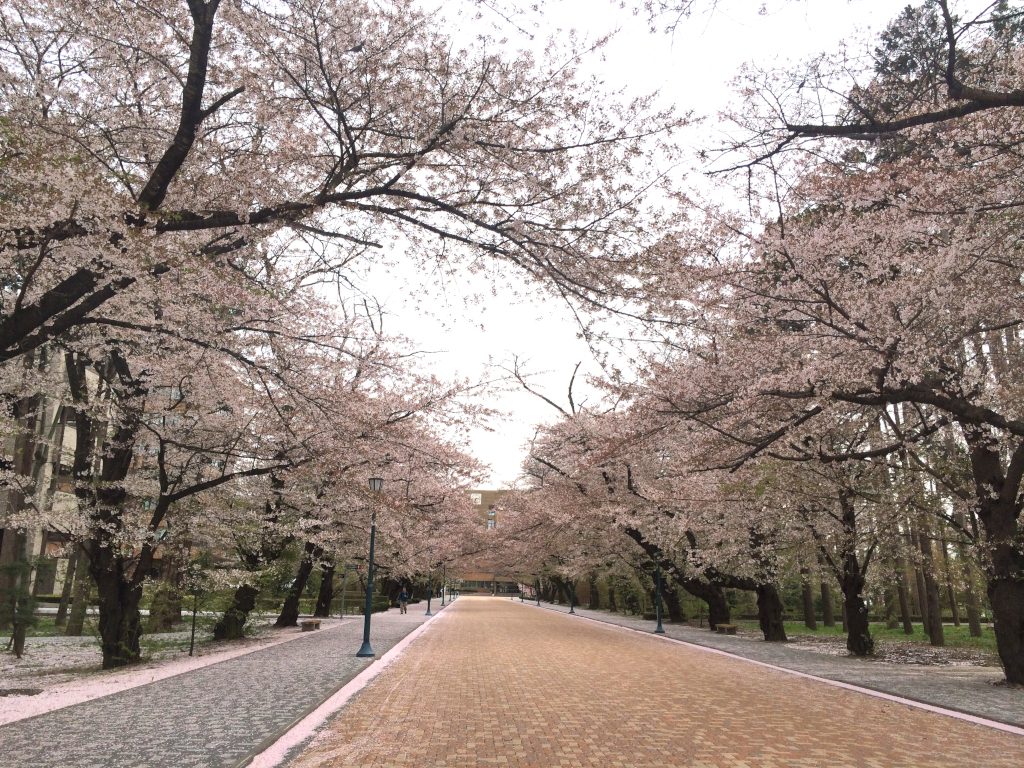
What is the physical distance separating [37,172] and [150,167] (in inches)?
98.0

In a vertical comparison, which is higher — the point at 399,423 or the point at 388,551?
the point at 399,423

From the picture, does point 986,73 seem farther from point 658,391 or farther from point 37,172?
point 37,172

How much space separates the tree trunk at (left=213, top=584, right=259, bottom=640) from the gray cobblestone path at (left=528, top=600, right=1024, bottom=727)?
12814 millimetres

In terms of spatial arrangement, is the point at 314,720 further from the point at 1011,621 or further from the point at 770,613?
the point at 770,613

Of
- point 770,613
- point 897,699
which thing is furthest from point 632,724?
point 770,613

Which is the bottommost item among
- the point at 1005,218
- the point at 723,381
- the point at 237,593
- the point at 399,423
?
the point at 237,593

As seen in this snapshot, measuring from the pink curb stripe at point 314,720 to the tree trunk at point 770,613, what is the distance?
11851 millimetres

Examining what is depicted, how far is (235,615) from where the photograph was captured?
17.7m

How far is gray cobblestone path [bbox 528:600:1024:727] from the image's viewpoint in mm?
8758

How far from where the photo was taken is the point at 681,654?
15914mm

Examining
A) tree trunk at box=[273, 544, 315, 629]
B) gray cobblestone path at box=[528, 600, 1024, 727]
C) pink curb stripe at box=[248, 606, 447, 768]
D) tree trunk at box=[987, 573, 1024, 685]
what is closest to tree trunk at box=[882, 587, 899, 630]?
gray cobblestone path at box=[528, 600, 1024, 727]

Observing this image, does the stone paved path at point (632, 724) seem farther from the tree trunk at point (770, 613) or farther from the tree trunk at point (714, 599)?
the tree trunk at point (714, 599)

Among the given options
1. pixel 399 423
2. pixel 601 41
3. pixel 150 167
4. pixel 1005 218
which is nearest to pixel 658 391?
pixel 399 423

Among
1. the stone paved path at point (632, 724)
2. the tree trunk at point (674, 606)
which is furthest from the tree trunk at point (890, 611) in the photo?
the stone paved path at point (632, 724)
